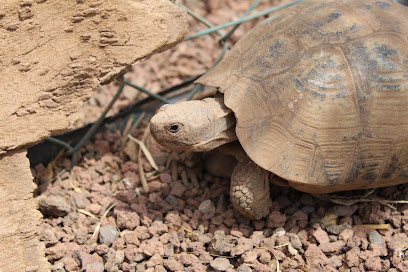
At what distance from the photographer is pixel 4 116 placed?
2.07 m

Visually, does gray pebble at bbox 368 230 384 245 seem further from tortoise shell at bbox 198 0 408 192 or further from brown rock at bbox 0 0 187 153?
brown rock at bbox 0 0 187 153

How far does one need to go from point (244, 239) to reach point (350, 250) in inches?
20.9

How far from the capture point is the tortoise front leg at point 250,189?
2.38 meters

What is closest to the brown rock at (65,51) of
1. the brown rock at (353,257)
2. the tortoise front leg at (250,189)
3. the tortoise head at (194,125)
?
the tortoise head at (194,125)

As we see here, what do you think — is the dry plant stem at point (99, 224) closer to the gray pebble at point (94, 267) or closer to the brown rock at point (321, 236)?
the gray pebble at point (94, 267)

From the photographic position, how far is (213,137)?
2.39m

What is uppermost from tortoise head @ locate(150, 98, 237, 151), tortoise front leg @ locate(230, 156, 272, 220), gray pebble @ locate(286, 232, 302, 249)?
tortoise head @ locate(150, 98, 237, 151)

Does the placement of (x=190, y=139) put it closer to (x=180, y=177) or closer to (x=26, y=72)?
(x=180, y=177)

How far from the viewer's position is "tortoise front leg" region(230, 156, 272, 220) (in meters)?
Result: 2.38

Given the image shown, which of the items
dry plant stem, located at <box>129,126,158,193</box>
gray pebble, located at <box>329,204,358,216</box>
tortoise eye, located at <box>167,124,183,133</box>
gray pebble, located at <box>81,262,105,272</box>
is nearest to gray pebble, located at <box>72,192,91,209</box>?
dry plant stem, located at <box>129,126,158,193</box>

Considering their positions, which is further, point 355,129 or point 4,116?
point 355,129

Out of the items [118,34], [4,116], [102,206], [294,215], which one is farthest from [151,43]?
[294,215]

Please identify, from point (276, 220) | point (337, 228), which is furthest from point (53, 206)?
point (337, 228)

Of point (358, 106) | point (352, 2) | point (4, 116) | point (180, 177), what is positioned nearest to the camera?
point (4, 116)
